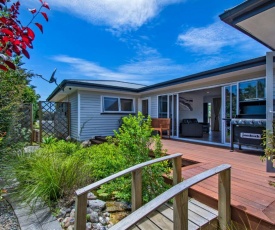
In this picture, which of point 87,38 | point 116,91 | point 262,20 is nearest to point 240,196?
point 262,20

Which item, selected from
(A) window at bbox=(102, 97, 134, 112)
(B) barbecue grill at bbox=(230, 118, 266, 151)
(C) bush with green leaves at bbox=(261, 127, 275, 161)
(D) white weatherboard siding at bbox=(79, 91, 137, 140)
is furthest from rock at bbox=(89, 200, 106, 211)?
(A) window at bbox=(102, 97, 134, 112)

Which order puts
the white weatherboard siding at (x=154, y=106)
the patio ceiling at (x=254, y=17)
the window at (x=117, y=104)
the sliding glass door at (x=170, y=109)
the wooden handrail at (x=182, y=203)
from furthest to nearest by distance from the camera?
the white weatherboard siding at (x=154, y=106) → the window at (x=117, y=104) → the sliding glass door at (x=170, y=109) → the patio ceiling at (x=254, y=17) → the wooden handrail at (x=182, y=203)

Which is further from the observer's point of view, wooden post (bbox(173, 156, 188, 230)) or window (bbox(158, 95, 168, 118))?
window (bbox(158, 95, 168, 118))

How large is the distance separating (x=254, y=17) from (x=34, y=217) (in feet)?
13.8

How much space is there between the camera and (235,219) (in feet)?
6.86

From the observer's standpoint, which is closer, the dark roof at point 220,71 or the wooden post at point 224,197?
the wooden post at point 224,197

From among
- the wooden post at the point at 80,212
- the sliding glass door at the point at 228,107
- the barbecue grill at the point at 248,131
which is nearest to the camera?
the wooden post at the point at 80,212

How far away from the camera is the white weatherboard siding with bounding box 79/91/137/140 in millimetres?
8548

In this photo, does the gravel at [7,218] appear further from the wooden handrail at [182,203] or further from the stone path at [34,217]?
the wooden handrail at [182,203]

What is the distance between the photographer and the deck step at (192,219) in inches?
80.2

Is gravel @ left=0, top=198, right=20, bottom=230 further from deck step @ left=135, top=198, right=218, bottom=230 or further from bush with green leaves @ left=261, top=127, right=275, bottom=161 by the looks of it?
bush with green leaves @ left=261, top=127, right=275, bottom=161

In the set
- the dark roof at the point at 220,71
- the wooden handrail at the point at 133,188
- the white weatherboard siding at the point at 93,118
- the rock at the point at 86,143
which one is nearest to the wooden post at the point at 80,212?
the wooden handrail at the point at 133,188

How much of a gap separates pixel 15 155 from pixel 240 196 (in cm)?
373

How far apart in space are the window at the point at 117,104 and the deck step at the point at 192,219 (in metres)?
7.41
